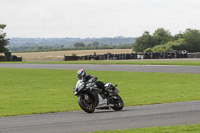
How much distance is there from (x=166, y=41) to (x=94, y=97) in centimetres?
11088

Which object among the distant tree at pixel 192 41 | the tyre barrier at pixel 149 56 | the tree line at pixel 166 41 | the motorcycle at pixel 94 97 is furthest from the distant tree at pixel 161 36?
the motorcycle at pixel 94 97

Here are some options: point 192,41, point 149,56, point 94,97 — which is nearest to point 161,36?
point 192,41

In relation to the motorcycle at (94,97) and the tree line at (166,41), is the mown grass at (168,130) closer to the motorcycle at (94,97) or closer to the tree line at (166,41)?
the motorcycle at (94,97)

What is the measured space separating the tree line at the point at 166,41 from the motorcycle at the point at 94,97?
78112mm

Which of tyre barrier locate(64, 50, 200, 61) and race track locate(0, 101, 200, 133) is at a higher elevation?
tyre barrier locate(64, 50, 200, 61)

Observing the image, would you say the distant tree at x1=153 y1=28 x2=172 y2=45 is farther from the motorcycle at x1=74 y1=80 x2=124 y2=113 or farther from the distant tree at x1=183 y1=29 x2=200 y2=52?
the motorcycle at x1=74 y1=80 x2=124 y2=113

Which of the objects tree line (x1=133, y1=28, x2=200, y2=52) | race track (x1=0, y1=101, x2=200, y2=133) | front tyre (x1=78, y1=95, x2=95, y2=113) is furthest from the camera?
tree line (x1=133, y1=28, x2=200, y2=52)

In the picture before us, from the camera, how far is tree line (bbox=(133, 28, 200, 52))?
98.4 metres

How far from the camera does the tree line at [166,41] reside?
3875 inches

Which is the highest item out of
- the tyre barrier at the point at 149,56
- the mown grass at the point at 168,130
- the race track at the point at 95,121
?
the tyre barrier at the point at 149,56

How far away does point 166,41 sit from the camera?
400 feet

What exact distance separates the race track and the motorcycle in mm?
420

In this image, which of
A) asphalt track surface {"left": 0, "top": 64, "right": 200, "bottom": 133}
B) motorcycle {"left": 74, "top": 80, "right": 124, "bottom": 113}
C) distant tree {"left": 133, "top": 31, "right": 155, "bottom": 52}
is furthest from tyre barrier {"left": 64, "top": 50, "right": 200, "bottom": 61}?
asphalt track surface {"left": 0, "top": 64, "right": 200, "bottom": 133}

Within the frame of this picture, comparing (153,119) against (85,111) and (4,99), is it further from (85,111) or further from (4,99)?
(4,99)
